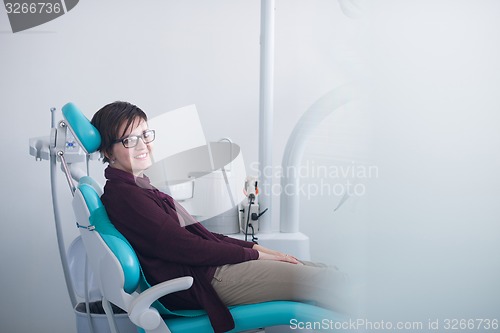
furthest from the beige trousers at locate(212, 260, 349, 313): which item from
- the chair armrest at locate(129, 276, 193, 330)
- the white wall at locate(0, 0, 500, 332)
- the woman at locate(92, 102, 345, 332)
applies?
the white wall at locate(0, 0, 500, 332)

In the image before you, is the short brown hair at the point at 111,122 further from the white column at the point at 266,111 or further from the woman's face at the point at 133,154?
the white column at the point at 266,111

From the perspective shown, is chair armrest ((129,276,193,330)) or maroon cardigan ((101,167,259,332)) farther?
maroon cardigan ((101,167,259,332))

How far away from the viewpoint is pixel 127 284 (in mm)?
1242

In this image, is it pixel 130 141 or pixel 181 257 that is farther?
pixel 130 141

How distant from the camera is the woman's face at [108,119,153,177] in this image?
1447 millimetres

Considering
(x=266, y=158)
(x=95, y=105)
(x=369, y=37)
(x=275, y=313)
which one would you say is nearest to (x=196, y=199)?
(x=266, y=158)

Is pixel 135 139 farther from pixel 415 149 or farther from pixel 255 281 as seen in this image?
pixel 415 149

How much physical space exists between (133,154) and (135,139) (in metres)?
0.05

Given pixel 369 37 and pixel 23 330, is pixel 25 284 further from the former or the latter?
pixel 369 37

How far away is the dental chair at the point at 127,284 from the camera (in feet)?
3.97

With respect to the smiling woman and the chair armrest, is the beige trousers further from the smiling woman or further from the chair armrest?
the smiling woman

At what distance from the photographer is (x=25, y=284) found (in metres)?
2.34

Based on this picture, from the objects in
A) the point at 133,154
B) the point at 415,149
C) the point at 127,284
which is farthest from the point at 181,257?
the point at 415,149

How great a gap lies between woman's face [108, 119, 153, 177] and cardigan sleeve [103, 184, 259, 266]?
0.10 meters
